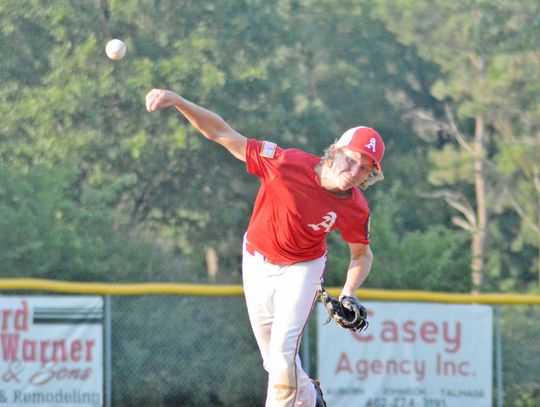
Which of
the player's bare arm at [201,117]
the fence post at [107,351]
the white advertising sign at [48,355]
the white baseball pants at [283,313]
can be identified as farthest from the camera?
the fence post at [107,351]

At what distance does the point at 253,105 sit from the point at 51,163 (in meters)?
3.54

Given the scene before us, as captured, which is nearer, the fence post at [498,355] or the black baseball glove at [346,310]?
the black baseball glove at [346,310]

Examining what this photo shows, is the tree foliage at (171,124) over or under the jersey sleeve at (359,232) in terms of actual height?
over

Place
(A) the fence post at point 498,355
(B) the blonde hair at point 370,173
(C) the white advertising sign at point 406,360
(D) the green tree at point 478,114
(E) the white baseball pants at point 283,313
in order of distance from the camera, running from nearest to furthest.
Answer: (B) the blonde hair at point 370,173, (E) the white baseball pants at point 283,313, (C) the white advertising sign at point 406,360, (A) the fence post at point 498,355, (D) the green tree at point 478,114

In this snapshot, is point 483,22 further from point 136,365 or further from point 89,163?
point 136,365

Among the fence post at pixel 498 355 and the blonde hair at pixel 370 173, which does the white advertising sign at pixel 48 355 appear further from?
the blonde hair at pixel 370 173

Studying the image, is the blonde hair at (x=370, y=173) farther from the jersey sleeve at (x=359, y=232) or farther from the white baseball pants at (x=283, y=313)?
the white baseball pants at (x=283, y=313)

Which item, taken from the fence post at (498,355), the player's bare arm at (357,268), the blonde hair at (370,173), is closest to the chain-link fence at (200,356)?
the fence post at (498,355)

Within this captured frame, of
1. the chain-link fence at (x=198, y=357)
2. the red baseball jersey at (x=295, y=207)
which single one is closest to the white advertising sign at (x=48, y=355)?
the chain-link fence at (x=198, y=357)

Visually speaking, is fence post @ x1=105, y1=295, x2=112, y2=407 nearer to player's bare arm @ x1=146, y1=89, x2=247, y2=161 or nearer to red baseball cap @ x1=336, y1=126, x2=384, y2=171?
player's bare arm @ x1=146, y1=89, x2=247, y2=161

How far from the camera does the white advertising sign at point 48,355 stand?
9.30 meters

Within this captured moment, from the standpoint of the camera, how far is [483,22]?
20656 millimetres

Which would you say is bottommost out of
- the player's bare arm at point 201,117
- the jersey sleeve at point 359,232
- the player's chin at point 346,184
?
the jersey sleeve at point 359,232

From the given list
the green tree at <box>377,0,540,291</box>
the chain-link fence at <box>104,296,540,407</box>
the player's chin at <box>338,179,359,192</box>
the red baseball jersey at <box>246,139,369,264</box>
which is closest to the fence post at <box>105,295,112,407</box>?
the chain-link fence at <box>104,296,540,407</box>
